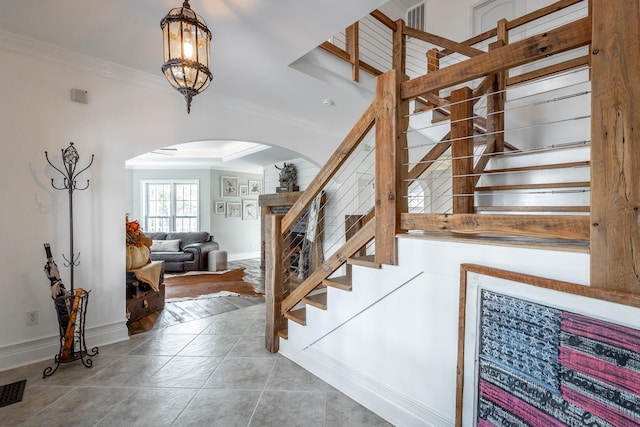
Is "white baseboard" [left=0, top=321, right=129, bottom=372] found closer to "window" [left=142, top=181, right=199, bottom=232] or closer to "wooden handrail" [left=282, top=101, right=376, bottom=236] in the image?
"wooden handrail" [left=282, top=101, right=376, bottom=236]

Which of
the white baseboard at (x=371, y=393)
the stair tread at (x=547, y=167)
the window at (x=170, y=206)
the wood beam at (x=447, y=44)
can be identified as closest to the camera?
the white baseboard at (x=371, y=393)

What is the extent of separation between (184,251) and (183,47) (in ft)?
18.8

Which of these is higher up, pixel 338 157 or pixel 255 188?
pixel 255 188

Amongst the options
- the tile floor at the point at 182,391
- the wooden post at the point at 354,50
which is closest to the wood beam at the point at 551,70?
the wooden post at the point at 354,50

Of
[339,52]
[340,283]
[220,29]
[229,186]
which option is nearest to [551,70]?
[339,52]

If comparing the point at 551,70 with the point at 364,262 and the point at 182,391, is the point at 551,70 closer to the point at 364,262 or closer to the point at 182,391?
the point at 364,262

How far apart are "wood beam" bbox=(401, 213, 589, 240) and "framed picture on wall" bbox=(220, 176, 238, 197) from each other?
7.34 meters

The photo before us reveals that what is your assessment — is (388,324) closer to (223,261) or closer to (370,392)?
(370,392)

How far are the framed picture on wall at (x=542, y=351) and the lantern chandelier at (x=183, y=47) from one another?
1957mm

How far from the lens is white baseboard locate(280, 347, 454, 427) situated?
1651mm

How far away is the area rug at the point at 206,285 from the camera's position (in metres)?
4.77

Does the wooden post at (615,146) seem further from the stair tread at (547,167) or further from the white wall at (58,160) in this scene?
the white wall at (58,160)

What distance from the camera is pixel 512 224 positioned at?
4.36 ft

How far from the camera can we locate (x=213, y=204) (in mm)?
8102
